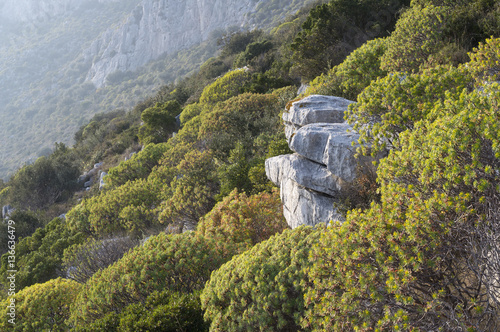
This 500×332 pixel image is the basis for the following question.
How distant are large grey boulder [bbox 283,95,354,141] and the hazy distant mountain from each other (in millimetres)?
81032

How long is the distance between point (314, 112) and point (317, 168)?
7.01 feet

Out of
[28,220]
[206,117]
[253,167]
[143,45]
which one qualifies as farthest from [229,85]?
[143,45]

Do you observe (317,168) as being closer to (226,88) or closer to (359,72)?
(359,72)

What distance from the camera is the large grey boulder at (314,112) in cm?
936

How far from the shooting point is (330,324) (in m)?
4.27

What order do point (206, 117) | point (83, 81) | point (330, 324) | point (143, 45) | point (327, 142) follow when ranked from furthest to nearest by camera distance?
point (83, 81)
point (143, 45)
point (206, 117)
point (327, 142)
point (330, 324)

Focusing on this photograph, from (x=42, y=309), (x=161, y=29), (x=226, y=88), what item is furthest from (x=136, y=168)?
(x=161, y=29)

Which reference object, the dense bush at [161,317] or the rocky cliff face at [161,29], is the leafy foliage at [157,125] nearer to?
the dense bush at [161,317]

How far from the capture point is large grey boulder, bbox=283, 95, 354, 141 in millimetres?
9359

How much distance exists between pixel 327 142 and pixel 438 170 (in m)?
3.77

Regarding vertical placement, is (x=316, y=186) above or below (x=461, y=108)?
below

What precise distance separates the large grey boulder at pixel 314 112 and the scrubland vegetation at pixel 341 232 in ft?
4.66

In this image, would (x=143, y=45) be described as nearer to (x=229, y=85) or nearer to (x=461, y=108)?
(x=229, y=85)

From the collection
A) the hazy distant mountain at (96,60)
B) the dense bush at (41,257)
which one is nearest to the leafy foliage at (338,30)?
the dense bush at (41,257)
